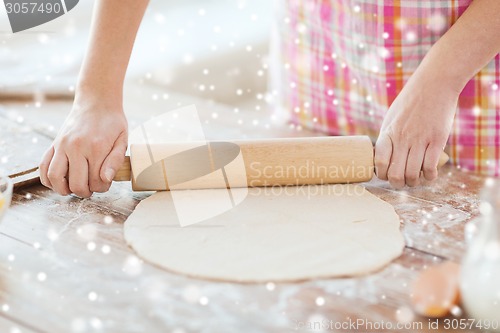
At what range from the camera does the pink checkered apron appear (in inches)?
55.8

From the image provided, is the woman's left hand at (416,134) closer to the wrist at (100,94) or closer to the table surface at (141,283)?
the table surface at (141,283)

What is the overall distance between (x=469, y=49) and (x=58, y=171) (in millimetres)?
788

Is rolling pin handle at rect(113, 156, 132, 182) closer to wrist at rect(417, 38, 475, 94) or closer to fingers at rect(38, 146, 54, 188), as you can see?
fingers at rect(38, 146, 54, 188)

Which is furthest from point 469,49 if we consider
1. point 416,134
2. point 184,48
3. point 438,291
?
point 184,48

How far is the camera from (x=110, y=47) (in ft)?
4.21

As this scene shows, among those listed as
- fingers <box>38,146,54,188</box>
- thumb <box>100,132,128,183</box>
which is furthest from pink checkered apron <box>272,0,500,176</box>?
fingers <box>38,146,54,188</box>

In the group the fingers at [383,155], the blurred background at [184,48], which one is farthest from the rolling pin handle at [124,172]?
the blurred background at [184,48]

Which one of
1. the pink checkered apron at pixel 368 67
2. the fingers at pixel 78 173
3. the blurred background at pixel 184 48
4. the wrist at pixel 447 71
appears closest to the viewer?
the fingers at pixel 78 173

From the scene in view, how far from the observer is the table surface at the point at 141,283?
840mm

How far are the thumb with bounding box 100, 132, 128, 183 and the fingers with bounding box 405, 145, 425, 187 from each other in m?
0.52

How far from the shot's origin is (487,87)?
4.67ft

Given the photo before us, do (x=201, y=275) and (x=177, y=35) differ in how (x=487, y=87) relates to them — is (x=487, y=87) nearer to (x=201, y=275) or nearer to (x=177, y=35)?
(x=201, y=275)

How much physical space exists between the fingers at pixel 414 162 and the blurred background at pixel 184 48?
0.86 m

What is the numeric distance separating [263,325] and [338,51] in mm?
896
